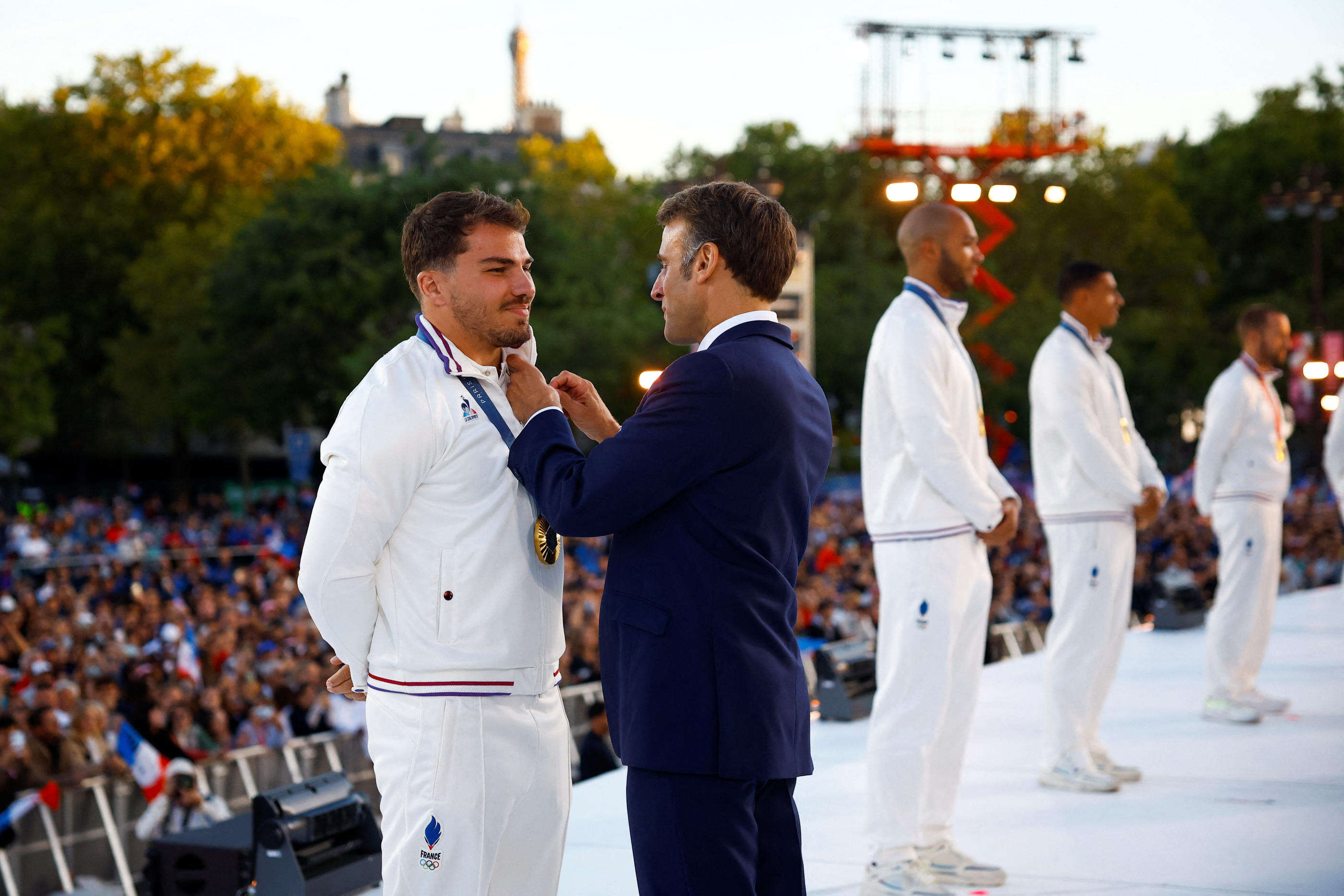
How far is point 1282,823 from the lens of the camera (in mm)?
5391

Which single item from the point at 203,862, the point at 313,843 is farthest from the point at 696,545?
the point at 203,862

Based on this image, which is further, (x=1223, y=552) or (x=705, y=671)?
(x=1223, y=552)

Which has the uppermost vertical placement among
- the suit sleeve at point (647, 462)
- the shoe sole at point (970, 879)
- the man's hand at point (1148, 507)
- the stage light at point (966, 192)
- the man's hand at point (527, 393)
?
the stage light at point (966, 192)

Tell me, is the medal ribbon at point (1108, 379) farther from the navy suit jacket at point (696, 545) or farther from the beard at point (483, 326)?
the beard at point (483, 326)

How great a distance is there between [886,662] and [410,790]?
2.28 metres

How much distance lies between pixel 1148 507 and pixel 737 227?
12.4ft

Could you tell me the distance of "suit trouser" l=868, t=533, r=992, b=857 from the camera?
15.0ft

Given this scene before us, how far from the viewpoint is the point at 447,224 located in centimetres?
301

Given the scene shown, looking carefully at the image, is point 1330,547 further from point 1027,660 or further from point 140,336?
point 140,336

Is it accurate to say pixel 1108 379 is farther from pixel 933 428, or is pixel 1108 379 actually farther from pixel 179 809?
pixel 179 809

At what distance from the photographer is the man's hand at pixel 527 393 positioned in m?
2.98

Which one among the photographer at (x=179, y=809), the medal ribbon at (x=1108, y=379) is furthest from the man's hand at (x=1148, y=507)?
the photographer at (x=179, y=809)

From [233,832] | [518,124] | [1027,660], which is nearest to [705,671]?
[233,832]

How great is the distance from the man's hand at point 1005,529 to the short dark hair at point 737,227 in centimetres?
199
